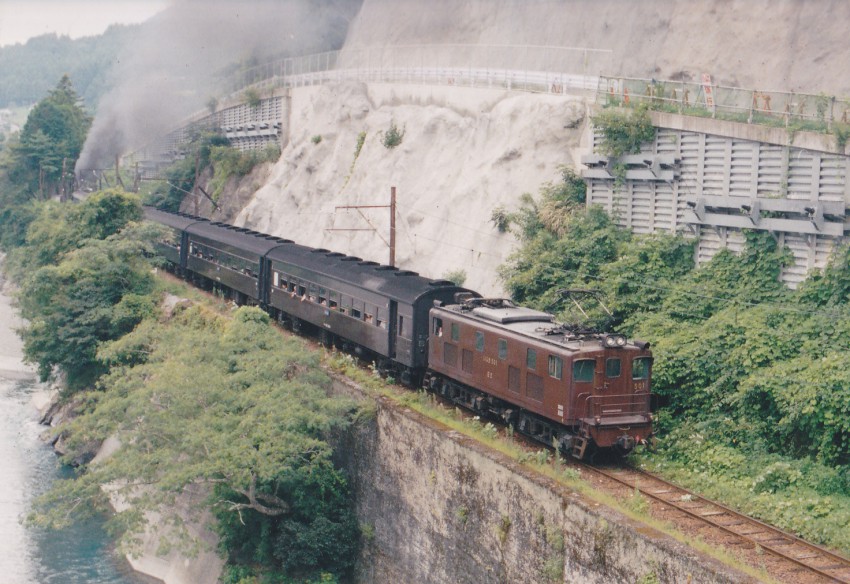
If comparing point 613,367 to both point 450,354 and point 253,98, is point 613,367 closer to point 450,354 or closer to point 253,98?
point 450,354

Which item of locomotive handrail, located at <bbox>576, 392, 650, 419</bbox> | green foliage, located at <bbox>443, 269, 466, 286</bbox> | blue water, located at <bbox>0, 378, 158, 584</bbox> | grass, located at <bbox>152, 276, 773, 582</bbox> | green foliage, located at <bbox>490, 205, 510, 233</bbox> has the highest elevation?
green foliage, located at <bbox>490, 205, 510, 233</bbox>

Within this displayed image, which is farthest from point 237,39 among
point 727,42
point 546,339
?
point 546,339

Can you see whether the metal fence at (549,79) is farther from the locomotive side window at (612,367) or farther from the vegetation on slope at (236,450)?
the vegetation on slope at (236,450)

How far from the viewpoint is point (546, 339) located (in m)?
19.6

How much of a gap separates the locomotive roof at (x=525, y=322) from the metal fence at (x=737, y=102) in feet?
23.0

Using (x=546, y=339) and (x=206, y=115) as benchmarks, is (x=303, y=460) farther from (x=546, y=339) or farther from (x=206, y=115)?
(x=206, y=115)

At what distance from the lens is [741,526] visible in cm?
1652

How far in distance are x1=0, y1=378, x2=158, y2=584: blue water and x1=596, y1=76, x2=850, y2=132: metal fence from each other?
1772 centimetres

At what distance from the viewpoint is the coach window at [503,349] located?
20578mm

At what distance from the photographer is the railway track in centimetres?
1495

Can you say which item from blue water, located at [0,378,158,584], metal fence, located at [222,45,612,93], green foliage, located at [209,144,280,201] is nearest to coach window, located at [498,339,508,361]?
blue water, located at [0,378,158,584]

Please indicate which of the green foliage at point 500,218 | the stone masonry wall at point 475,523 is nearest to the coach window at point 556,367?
the stone masonry wall at point 475,523

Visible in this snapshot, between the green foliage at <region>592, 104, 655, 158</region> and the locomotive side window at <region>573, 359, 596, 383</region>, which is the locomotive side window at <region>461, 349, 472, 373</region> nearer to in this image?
the locomotive side window at <region>573, 359, 596, 383</region>

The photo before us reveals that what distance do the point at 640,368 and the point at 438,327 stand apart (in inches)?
213
